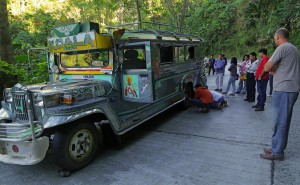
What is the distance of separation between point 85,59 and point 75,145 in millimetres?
1893

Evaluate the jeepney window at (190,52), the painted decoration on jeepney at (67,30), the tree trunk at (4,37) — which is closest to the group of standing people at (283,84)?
the painted decoration on jeepney at (67,30)

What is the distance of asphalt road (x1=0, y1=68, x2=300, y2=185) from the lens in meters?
3.29

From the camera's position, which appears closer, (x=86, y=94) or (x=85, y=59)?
(x=86, y=94)

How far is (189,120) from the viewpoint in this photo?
6.09m

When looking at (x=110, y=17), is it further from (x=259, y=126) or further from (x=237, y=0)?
(x=259, y=126)

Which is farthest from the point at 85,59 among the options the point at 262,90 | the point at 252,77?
the point at 252,77

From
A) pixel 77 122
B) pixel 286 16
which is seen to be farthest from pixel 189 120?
pixel 286 16

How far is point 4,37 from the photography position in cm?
795

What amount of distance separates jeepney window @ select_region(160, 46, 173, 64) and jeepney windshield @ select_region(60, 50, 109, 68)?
1.42 meters

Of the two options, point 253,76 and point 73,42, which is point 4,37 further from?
point 253,76

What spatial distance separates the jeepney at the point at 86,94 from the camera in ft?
10.8

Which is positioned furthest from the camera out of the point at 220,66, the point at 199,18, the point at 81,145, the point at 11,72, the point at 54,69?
the point at 199,18

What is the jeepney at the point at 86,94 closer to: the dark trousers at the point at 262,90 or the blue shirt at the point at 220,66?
the dark trousers at the point at 262,90

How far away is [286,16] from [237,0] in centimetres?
982
